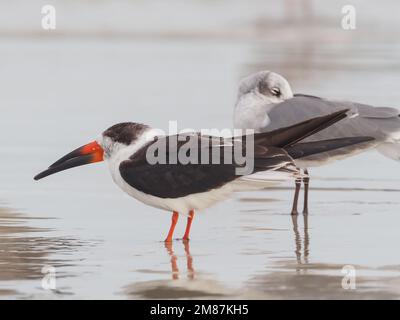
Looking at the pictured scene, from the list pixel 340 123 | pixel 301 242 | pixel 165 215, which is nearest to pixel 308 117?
pixel 340 123

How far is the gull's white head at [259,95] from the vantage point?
994 centimetres

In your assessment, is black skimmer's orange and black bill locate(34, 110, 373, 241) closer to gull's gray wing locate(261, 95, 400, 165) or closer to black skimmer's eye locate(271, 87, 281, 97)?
gull's gray wing locate(261, 95, 400, 165)

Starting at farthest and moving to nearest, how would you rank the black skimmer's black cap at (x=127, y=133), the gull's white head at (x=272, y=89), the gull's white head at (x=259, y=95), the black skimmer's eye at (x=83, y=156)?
the gull's white head at (x=272, y=89) < the gull's white head at (x=259, y=95) < the black skimmer's eye at (x=83, y=156) < the black skimmer's black cap at (x=127, y=133)

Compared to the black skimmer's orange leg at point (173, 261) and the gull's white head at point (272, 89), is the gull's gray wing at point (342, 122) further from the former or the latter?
the black skimmer's orange leg at point (173, 261)

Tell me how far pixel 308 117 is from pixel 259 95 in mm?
701

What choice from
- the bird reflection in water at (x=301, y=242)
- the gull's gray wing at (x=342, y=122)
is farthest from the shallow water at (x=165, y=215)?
the gull's gray wing at (x=342, y=122)

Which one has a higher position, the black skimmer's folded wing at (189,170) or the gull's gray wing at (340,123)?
the gull's gray wing at (340,123)

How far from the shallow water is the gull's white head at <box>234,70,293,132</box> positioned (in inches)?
27.1

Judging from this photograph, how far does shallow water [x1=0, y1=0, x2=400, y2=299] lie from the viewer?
702 centimetres

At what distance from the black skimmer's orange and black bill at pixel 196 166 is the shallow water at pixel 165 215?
0.33 metres

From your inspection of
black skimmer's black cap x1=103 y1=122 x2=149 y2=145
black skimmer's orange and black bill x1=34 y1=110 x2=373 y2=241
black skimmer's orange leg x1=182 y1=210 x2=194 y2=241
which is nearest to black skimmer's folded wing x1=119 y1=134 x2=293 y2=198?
black skimmer's orange and black bill x1=34 y1=110 x2=373 y2=241

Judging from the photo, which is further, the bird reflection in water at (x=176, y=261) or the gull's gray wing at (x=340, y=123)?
the gull's gray wing at (x=340, y=123)

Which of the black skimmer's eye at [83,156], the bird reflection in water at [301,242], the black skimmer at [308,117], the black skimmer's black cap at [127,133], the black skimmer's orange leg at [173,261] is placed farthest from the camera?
the black skimmer at [308,117]
